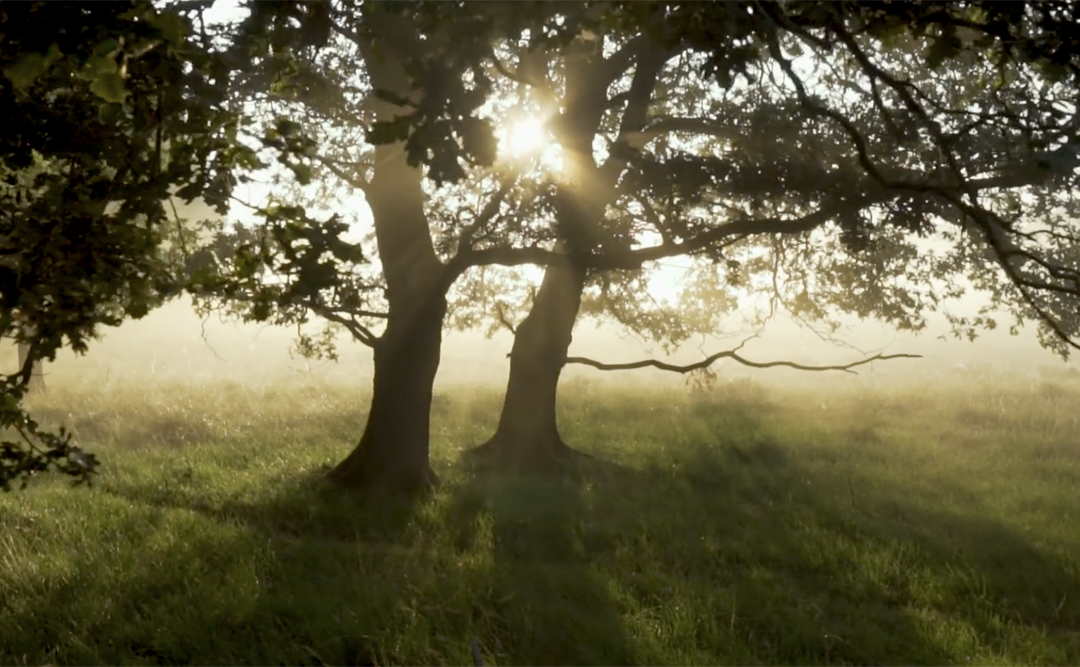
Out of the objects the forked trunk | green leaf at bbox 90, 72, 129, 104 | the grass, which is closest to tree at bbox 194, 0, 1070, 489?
the forked trunk

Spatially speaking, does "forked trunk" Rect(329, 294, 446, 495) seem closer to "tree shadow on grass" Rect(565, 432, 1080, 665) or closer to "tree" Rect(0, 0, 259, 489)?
"tree shadow on grass" Rect(565, 432, 1080, 665)

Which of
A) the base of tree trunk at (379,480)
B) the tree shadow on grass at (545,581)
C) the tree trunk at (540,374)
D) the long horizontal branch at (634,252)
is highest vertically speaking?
the long horizontal branch at (634,252)

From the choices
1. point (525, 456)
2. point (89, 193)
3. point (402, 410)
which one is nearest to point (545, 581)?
point (402, 410)

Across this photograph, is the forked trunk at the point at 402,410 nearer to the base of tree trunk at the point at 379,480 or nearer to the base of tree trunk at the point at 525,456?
the base of tree trunk at the point at 379,480

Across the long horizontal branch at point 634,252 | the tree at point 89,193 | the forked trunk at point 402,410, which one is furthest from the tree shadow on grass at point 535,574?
the tree at point 89,193

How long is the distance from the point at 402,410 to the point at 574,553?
375 cm

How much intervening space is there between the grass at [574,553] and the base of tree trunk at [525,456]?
2.05 feet

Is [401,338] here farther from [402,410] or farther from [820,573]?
[820,573]

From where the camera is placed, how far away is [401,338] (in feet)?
43.3

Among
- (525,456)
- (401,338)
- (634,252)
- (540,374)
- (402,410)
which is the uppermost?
(634,252)

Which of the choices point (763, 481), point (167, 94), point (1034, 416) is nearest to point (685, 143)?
point (763, 481)

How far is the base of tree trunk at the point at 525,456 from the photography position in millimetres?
14562

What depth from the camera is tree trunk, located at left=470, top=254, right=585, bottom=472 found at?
15.0 metres

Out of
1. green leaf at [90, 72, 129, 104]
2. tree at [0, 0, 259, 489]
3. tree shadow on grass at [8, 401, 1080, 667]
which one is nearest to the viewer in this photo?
green leaf at [90, 72, 129, 104]
